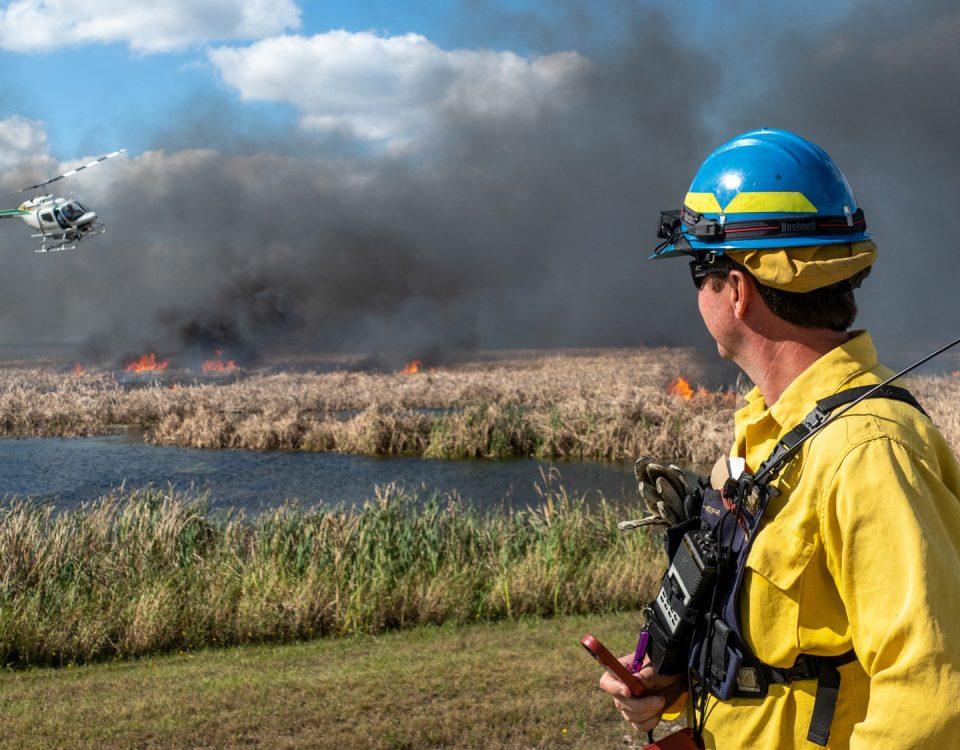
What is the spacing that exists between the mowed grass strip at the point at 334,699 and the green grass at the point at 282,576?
536mm

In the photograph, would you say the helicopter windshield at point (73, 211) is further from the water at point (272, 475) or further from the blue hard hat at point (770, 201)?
the blue hard hat at point (770, 201)

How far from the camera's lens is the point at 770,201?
6.25 feet

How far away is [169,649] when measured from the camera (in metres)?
8.16

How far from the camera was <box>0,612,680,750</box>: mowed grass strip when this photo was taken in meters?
5.52

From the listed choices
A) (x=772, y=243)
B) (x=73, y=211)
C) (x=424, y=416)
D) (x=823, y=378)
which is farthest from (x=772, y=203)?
(x=73, y=211)

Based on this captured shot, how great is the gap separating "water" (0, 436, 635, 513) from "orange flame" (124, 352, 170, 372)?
35.8 m

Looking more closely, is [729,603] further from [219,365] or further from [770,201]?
[219,365]

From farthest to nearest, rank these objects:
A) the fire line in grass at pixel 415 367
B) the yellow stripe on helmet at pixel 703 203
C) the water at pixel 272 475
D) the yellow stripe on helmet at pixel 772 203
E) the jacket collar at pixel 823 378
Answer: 1. the fire line in grass at pixel 415 367
2. the water at pixel 272 475
3. the yellow stripe on helmet at pixel 703 203
4. the yellow stripe on helmet at pixel 772 203
5. the jacket collar at pixel 823 378

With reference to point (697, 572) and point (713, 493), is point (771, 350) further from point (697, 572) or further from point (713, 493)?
point (697, 572)

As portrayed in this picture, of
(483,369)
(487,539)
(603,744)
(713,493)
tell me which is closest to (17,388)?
(483,369)

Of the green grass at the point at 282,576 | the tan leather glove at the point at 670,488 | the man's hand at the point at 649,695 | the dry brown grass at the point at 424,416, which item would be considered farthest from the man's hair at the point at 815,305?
the dry brown grass at the point at 424,416

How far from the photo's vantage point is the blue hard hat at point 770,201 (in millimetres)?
1867

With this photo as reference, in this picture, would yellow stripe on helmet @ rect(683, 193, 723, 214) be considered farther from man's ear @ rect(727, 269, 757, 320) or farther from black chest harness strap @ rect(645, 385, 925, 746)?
black chest harness strap @ rect(645, 385, 925, 746)

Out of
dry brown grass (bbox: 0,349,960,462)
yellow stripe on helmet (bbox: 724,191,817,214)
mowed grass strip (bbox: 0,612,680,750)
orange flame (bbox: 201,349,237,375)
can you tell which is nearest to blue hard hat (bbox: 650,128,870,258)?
yellow stripe on helmet (bbox: 724,191,817,214)
